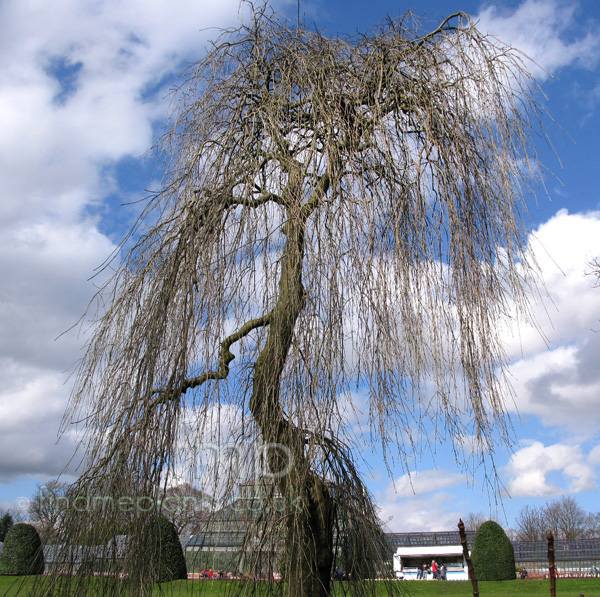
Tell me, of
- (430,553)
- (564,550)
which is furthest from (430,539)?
(564,550)

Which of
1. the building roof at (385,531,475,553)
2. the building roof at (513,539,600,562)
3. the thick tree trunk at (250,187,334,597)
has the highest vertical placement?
the thick tree trunk at (250,187,334,597)

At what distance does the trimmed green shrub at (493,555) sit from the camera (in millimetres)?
17266

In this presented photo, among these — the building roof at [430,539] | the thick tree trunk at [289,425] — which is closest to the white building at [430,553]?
the building roof at [430,539]

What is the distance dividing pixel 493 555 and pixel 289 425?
17271 millimetres

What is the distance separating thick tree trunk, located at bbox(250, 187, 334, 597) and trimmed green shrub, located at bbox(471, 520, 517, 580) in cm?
1657

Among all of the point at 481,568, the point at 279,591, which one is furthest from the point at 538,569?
the point at 279,591

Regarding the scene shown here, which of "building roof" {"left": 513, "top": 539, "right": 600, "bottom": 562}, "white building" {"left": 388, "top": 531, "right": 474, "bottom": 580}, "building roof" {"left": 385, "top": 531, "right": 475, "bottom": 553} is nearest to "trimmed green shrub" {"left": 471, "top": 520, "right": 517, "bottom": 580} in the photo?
"white building" {"left": 388, "top": 531, "right": 474, "bottom": 580}

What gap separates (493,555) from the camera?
1738 centimetres

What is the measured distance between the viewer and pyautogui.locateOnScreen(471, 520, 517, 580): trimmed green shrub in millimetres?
17266

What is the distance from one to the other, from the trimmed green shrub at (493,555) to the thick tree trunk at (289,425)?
16573mm

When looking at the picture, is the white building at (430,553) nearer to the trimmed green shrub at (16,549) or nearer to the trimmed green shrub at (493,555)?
the trimmed green shrub at (493,555)

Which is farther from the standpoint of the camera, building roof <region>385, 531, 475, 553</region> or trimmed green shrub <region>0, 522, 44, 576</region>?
building roof <region>385, 531, 475, 553</region>

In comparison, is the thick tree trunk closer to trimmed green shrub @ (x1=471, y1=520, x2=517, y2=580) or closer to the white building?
trimmed green shrub @ (x1=471, y1=520, x2=517, y2=580)

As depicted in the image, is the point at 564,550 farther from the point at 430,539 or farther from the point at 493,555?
the point at 493,555
